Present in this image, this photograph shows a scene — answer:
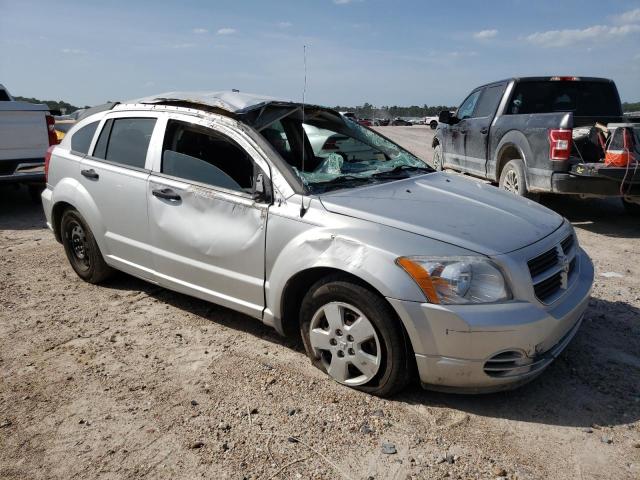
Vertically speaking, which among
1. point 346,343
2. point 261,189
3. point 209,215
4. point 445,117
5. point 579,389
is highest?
point 445,117

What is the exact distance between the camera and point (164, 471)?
252 centimetres

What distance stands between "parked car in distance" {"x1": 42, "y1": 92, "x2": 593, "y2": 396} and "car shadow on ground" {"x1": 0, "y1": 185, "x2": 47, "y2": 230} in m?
3.23

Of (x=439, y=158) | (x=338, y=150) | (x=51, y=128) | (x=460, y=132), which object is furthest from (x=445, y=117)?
(x=51, y=128)

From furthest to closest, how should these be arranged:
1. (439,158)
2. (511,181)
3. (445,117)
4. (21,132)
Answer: (439,158)
(445,117)
(21,132)
(511,181)

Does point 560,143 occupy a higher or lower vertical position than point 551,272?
higher

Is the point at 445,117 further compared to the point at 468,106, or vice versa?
the point at 445,117

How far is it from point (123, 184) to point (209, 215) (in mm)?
1020

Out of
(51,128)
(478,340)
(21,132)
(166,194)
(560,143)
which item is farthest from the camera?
(51,128)

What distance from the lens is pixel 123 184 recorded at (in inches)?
166

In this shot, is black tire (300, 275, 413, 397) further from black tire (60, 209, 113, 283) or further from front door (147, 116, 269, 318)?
black tire (60, 209, 113, 283)

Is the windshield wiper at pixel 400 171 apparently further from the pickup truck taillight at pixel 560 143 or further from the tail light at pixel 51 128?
the tail light at pixel 51 128

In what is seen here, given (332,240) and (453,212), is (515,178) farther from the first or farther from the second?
(332,240)

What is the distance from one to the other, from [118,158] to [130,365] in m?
1.77

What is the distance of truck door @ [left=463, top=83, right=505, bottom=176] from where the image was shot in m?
8.15
